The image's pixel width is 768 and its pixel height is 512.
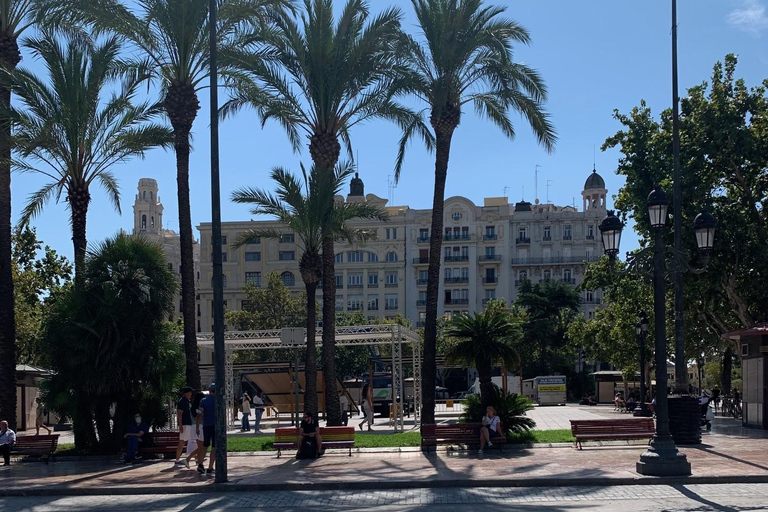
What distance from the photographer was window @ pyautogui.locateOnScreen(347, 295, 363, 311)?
9233cm

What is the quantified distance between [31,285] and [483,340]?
87.9 ft

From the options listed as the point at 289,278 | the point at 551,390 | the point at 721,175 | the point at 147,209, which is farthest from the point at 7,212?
the point at 147,209

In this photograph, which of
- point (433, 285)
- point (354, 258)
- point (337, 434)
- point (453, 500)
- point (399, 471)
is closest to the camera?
point (453, 500)

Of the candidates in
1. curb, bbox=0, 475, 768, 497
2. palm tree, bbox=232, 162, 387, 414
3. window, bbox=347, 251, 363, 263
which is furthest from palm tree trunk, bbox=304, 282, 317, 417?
window, bbox=347, 251, 363, 263

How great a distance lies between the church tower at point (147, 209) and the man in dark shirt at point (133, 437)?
11157cm

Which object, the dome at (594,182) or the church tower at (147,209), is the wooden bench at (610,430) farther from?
the church tower at (147,209)

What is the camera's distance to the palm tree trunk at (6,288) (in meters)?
23.8

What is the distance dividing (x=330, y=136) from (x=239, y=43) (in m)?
3.66

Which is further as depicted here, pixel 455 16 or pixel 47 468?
pixel 455 16

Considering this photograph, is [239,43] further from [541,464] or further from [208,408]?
[541,464]

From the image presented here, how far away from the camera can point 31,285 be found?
42281 mm

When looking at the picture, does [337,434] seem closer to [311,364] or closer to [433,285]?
[311,364]

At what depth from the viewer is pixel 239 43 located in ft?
82.1

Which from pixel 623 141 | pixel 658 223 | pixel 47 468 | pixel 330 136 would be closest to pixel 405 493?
pixel 658 223
